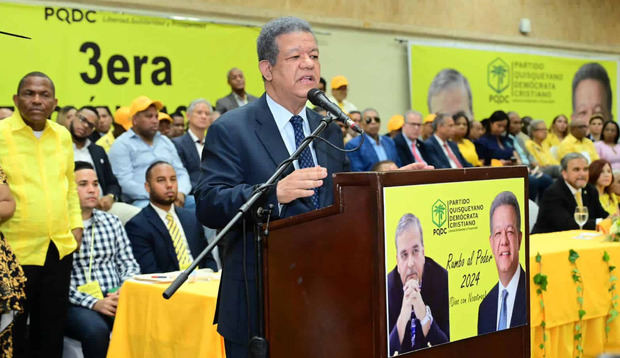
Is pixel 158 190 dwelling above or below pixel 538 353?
above

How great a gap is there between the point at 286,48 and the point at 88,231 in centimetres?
265

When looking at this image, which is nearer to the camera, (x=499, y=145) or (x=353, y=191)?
(x=353, y=191)

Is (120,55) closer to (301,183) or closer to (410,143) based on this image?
(410,143)

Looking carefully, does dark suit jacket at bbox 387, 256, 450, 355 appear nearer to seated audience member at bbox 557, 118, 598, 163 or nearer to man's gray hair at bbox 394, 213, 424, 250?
man's gray hair at bbox 394, 213, 424, 250

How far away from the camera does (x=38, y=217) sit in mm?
3988

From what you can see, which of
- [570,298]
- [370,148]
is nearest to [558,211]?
[570,298]

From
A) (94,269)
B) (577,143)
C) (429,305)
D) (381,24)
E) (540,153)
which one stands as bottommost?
(94,269)

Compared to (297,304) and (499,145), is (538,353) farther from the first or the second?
(499,145)

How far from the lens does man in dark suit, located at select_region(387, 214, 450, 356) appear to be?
200 centimetres

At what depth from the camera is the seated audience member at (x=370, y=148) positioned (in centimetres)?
777

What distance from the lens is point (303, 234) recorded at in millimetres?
2002

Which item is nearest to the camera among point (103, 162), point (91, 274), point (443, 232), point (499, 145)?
point (443, 232)

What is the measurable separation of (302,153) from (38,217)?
2.23 m

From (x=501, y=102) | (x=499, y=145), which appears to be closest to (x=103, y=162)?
(x=499, y=145)
